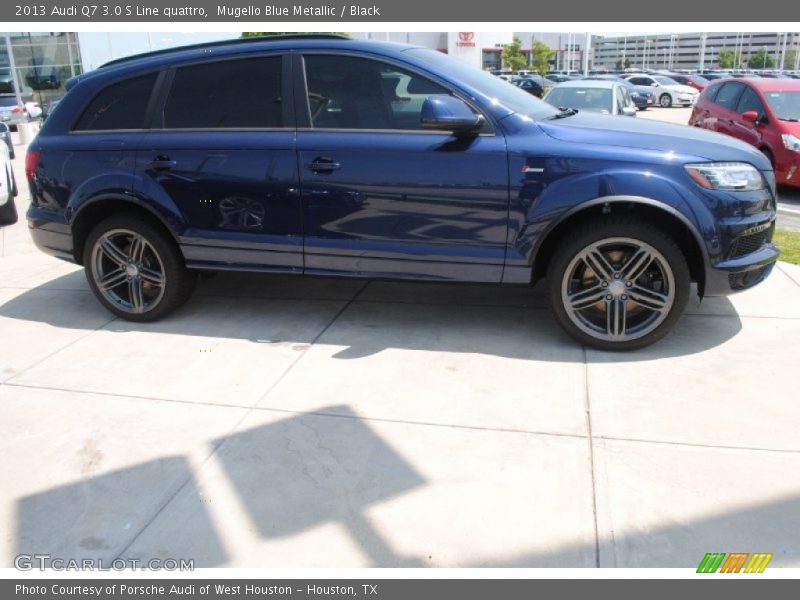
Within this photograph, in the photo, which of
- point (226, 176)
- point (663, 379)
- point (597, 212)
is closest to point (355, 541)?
point (663, 379)

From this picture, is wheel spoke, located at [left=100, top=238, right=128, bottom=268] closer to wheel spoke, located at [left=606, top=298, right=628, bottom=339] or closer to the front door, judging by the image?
the front door

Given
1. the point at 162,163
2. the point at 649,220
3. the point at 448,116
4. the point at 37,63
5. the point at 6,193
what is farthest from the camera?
the point at 37,63

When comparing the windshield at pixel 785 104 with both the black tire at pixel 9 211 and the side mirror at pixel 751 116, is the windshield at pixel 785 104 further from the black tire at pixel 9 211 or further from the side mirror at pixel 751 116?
the black tire at pixel 9 211

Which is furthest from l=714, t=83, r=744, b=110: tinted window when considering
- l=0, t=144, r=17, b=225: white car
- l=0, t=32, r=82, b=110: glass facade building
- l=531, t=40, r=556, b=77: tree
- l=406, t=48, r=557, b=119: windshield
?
l=531, t=40, r=556, b=77: tree

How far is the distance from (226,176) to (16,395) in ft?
6.10

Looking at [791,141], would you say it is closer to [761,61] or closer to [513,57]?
[513,57]

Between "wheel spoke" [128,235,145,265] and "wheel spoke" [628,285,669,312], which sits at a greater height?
"wheel spoke" [128,235,145,265]

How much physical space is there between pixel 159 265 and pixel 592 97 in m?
8.36

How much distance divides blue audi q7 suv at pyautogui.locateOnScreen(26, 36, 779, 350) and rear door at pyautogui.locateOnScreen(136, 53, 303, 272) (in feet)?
0.04

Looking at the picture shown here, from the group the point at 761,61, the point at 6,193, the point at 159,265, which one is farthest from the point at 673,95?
the point at 761,61

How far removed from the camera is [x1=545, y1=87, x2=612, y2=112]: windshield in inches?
442

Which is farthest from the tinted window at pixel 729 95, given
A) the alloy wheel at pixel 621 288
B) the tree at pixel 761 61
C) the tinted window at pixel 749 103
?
the tree at pixel 761 61

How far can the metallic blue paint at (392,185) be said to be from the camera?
4219mm

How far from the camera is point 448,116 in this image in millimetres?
4156
